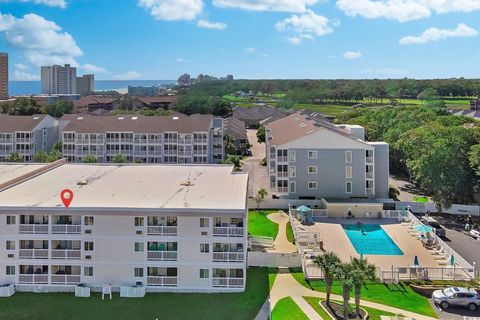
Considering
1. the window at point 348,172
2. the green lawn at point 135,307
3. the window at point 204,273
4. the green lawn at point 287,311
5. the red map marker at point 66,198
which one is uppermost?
the window at point 348,172

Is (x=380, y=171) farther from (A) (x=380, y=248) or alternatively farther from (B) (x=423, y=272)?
(B) (x=423, y=272)

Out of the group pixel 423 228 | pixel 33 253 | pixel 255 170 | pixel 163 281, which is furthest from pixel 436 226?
pixel 33 253

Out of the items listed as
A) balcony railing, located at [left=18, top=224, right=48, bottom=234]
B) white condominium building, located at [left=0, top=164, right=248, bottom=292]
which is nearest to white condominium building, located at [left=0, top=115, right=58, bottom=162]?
balcony railing, located at [left=18, top=224, right=48, bottom=234]

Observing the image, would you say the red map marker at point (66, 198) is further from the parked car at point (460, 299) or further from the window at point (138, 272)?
the parked car at point (460, 299)

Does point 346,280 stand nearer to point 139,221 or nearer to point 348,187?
point 139,221

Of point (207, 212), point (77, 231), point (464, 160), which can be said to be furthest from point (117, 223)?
point (464, 160)

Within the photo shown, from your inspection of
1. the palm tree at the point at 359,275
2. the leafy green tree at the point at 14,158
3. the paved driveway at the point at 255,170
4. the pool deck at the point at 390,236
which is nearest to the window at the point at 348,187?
the pool deck at the point at 390,236

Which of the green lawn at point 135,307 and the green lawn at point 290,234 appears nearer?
the green lawn at point 135,307
